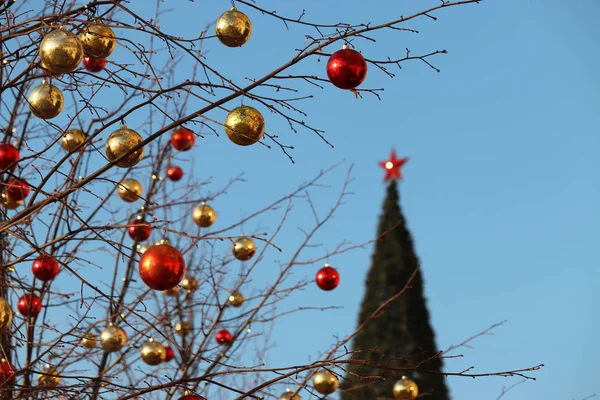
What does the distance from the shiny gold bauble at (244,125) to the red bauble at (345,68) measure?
0.35 metres

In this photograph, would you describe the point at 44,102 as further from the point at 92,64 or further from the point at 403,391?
the point at 403,391

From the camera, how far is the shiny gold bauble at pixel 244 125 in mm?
2971

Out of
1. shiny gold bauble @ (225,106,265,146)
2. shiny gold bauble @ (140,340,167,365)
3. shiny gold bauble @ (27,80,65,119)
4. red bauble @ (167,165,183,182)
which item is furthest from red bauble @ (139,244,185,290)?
red bauble @ (167,165,183,182)

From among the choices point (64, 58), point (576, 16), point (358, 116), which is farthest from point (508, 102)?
point (64, 58)

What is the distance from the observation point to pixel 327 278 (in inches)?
219

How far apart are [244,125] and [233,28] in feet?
1.81

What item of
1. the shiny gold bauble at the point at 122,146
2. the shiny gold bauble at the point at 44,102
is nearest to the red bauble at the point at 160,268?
the shiny gold bauble at the point at 122,146

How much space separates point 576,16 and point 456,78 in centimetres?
1167

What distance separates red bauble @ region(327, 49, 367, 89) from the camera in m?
2.98

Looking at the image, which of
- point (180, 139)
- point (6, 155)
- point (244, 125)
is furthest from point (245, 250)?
point (244, 125)

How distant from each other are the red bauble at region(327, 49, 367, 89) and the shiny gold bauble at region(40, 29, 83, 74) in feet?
3.28

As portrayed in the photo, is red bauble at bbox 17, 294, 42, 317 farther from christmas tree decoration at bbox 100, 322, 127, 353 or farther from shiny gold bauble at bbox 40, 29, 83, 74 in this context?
shiny gold bauble at bbox 40, 29, 83, 74

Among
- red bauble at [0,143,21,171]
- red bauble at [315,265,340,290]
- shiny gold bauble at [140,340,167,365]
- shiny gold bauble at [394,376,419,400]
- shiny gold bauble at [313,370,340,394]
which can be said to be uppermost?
red bauble at [315,265,340,290]

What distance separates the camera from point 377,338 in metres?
9.30
